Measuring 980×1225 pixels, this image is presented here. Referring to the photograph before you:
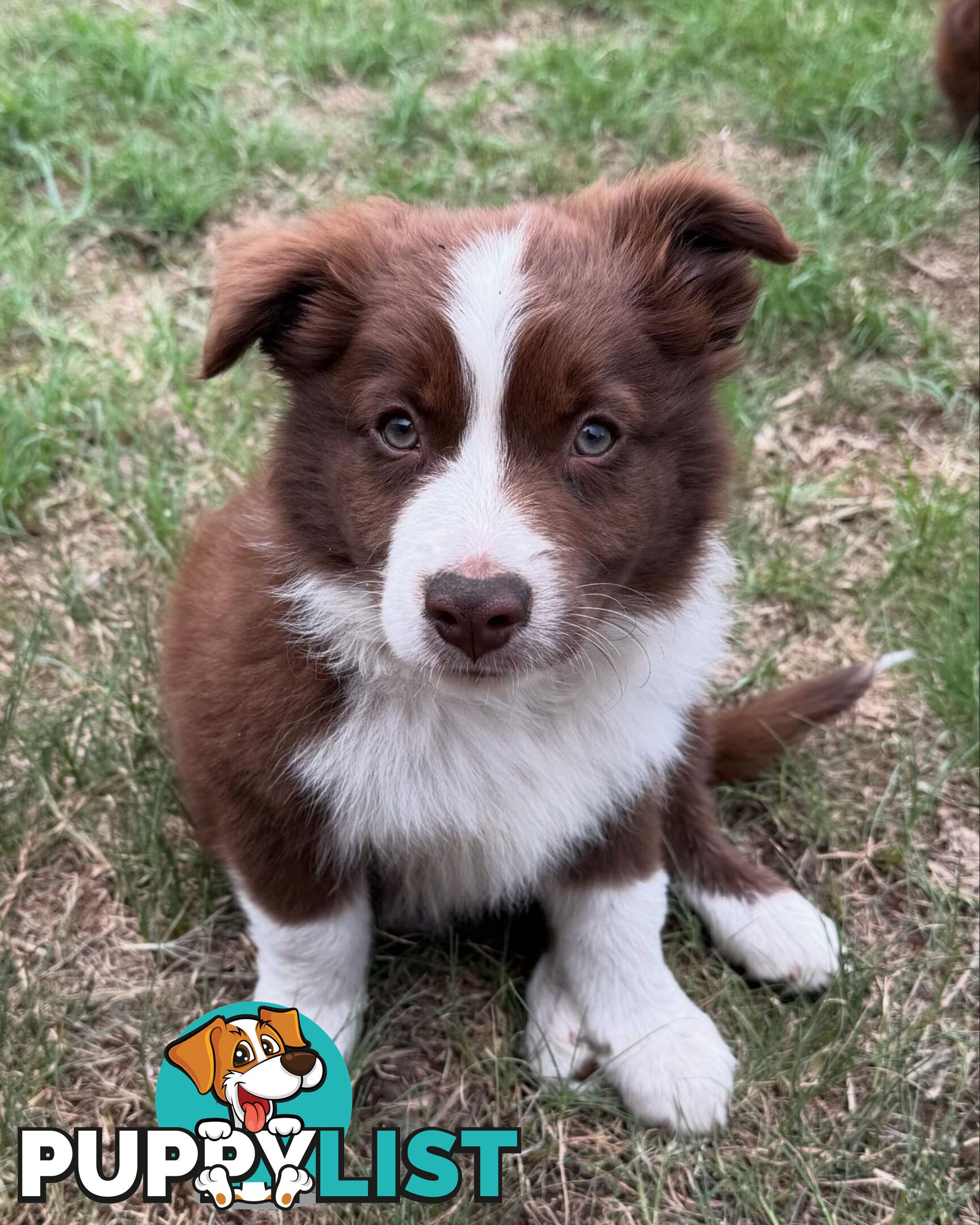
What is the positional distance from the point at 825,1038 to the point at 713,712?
33.5 inches

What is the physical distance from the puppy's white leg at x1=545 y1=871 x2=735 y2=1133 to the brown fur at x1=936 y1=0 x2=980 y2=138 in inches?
169

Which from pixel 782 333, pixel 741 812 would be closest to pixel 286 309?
pixel 741 812

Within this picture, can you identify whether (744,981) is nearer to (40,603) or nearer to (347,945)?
(347,945)

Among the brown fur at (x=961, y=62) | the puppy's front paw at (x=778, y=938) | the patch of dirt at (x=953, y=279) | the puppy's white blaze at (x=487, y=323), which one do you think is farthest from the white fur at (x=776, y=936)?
the brown fur at (x=961, y=62)

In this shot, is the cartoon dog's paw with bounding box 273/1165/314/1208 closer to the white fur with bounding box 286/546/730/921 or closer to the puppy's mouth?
the puppy's mouth

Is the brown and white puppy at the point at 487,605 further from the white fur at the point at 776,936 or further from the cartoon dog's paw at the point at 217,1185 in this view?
the cartoon dog's paw at the point at 217,1185

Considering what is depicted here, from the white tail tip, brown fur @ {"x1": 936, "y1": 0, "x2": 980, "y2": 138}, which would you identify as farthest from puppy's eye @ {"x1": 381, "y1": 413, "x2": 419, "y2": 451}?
brown fur @ {"x1": 936, "y1": 0, "x2": 980, "y2": 138}

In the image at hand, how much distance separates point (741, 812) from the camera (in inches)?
122

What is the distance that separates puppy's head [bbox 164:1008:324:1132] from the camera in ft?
6.59

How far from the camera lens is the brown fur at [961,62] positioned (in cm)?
520

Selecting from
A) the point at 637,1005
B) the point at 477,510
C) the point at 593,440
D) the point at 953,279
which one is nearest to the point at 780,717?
the point at 637,1005

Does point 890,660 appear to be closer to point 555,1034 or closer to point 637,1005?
point 637,1005

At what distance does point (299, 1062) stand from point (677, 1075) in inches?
32.2

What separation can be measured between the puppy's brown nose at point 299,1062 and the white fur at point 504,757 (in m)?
0.39
